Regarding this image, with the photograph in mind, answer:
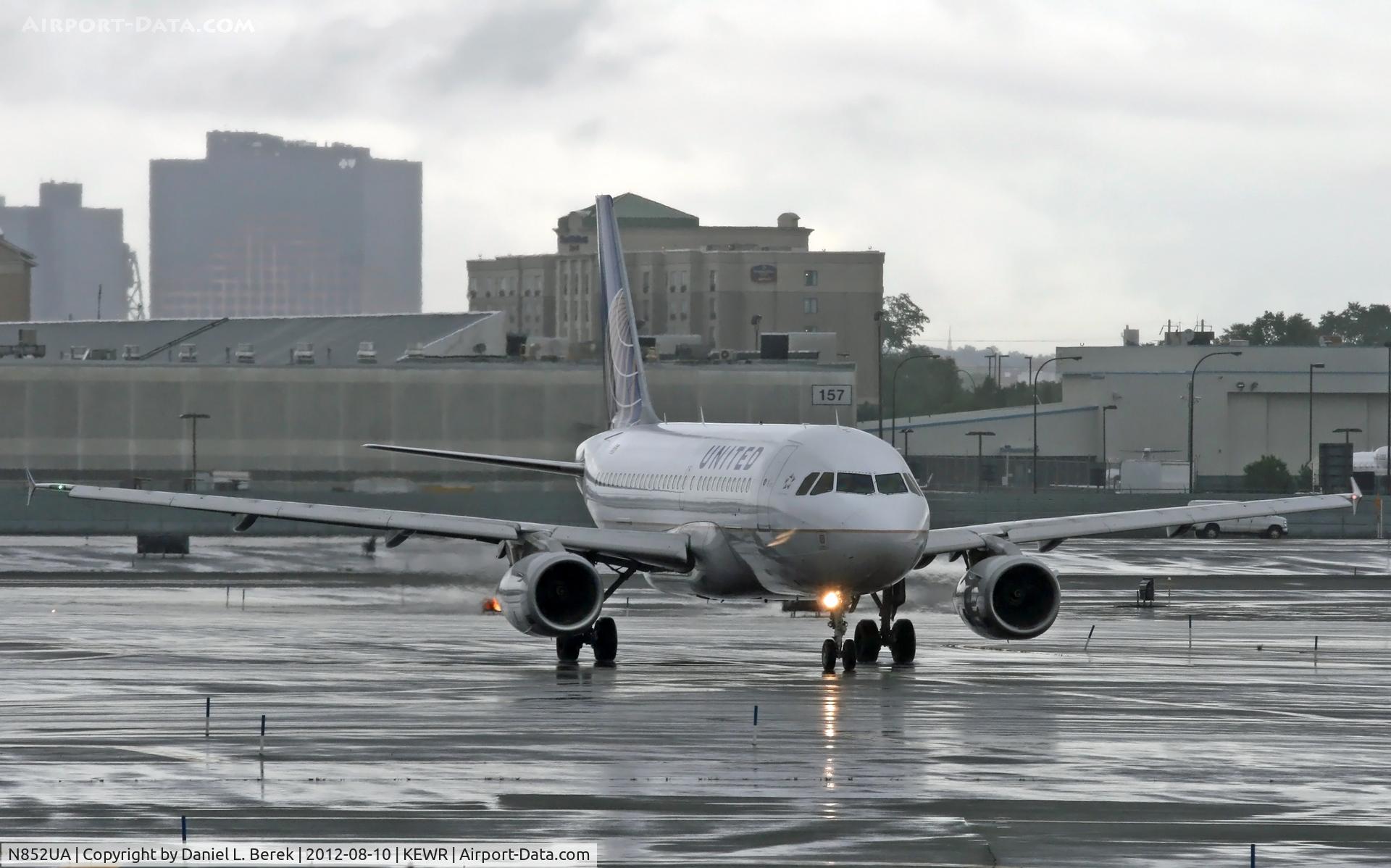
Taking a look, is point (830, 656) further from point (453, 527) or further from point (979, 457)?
point (979, 457)

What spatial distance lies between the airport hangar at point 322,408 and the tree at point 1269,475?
38.6 metres

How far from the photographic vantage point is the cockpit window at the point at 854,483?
3309 cm

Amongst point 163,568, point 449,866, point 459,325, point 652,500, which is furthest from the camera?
point 459,325

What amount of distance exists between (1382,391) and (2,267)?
112 metres

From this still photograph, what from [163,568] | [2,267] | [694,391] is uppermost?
[2,267]

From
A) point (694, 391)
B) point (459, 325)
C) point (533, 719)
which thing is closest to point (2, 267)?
point (459, 325)

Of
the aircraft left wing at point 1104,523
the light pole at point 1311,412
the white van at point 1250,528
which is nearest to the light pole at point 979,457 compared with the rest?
the light pole at point 1311,412

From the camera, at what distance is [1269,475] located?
142 metres

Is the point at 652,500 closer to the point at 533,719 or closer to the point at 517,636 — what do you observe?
the point at 517,636

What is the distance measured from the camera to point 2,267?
6959 inches

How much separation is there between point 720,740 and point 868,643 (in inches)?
457

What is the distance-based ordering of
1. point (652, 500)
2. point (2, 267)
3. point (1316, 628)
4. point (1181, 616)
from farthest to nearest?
point (2, 267), point (1181, 616), point (1316, 628), point (652, 500)

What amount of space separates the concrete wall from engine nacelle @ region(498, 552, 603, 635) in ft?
255

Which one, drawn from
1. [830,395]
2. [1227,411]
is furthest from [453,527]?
[1227,411]
